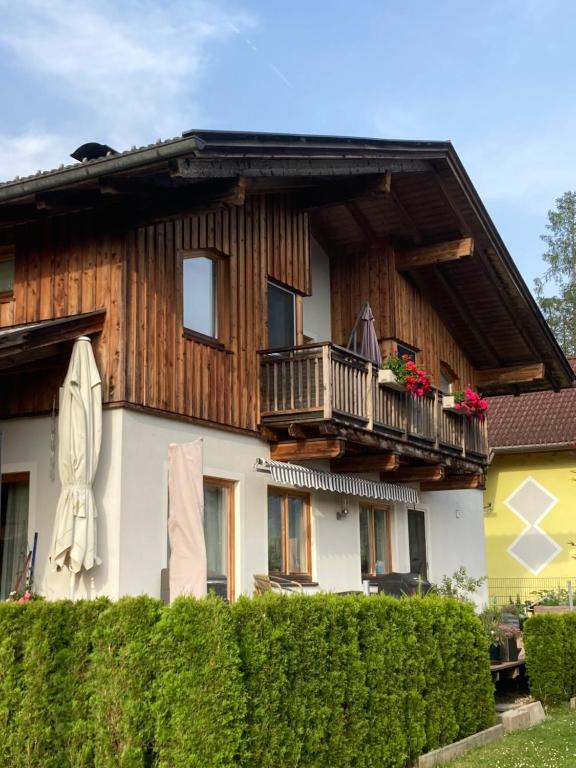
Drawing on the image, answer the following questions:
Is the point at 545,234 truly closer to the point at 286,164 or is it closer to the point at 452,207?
the point at 452,207

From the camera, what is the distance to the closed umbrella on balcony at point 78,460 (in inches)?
380

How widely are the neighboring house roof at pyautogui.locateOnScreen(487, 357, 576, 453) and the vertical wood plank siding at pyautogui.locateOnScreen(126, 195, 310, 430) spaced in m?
11.5

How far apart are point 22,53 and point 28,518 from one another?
18.6 meters

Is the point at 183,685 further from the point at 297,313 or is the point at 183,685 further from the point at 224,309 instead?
the point at 297,313

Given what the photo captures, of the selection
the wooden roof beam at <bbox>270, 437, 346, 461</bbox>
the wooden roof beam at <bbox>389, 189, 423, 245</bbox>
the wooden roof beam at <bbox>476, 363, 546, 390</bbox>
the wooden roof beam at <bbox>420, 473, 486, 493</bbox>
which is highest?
the wooden roof beam at <bbox>389, 189, 423, 245</bbox>

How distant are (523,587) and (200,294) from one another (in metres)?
14.9

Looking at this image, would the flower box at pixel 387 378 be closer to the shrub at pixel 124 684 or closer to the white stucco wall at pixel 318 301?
the white stucco wall at pixel 318 301

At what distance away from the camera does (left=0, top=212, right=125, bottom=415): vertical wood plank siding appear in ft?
34.3

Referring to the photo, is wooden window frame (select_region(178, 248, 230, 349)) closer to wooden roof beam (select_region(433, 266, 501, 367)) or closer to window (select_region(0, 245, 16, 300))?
window (select_region(0, 245, 16, 300))

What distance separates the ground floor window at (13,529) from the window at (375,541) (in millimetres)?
6264

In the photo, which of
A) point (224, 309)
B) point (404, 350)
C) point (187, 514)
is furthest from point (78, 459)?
point (404, 350)

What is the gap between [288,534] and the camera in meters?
13.3

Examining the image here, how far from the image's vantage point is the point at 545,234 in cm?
4766

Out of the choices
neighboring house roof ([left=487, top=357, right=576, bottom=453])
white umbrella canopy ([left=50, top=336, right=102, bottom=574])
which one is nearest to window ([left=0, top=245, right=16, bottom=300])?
white umbrella canopy ([left=50, top=336, right=102, bottom=574])
